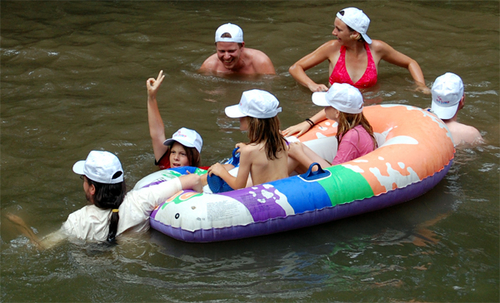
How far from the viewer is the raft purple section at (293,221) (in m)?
3.64

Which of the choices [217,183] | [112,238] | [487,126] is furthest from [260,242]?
[487,126]

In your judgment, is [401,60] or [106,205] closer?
[106,205]

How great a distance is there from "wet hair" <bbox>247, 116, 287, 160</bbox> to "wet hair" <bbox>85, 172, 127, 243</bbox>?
97cm

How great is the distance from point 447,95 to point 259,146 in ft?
6.37

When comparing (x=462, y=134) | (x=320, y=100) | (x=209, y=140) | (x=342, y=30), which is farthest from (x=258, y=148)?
(x=342, y=30)

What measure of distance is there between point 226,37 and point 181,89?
797 mm

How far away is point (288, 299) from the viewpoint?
3191mm

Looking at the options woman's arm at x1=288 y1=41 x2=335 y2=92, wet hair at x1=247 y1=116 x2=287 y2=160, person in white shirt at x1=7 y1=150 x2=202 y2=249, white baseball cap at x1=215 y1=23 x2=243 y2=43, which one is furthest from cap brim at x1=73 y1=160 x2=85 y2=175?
woman's arm at x1=288 y1=41 x2=335 y2=92

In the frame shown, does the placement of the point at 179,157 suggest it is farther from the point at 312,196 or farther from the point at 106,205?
the point at 312,196

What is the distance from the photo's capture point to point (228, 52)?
21.1 feet

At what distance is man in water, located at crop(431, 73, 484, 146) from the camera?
4.71 m

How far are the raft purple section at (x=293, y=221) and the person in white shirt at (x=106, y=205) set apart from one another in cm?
14

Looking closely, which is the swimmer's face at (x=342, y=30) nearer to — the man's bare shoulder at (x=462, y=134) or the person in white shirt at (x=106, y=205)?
the man's bare shoulder at (x=462, y=134)

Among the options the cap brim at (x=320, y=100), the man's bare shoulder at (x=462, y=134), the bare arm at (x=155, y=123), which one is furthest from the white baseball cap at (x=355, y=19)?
the bare arm at (x=155, y=123)
